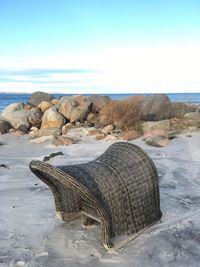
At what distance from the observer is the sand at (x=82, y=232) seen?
13.8 feet

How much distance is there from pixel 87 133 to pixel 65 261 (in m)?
8.23

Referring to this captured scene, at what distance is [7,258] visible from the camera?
4.22 m

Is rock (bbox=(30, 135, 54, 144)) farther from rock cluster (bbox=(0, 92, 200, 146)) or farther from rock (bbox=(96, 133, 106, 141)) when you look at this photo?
rock (bbox=(96, 133, 106, 141))

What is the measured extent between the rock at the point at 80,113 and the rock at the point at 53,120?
0.41 m

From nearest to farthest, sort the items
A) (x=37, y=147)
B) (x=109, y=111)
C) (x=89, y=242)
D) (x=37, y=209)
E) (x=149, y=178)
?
(x=89, y=242) < (x=149, y=178) < (x=37, y=209) < (x=37, y=147) < (x=109, y=111)

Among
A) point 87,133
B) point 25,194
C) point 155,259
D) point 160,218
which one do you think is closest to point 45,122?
point 87,133

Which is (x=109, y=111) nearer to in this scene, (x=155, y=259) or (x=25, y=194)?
(x=25, y=194)

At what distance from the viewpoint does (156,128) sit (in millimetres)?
11734

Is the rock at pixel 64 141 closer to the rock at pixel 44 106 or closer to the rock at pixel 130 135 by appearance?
the rock at pixel 130 135

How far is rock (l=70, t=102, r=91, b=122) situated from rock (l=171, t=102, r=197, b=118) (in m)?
3.24

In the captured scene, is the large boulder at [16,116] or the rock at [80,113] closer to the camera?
the rock at [80,113]

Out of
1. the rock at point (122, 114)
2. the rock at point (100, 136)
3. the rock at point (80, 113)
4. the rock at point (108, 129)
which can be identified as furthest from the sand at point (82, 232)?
the rock at point (80, 113)

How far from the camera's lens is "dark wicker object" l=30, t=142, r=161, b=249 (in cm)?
429

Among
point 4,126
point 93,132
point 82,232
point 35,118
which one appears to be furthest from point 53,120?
point 82,232
